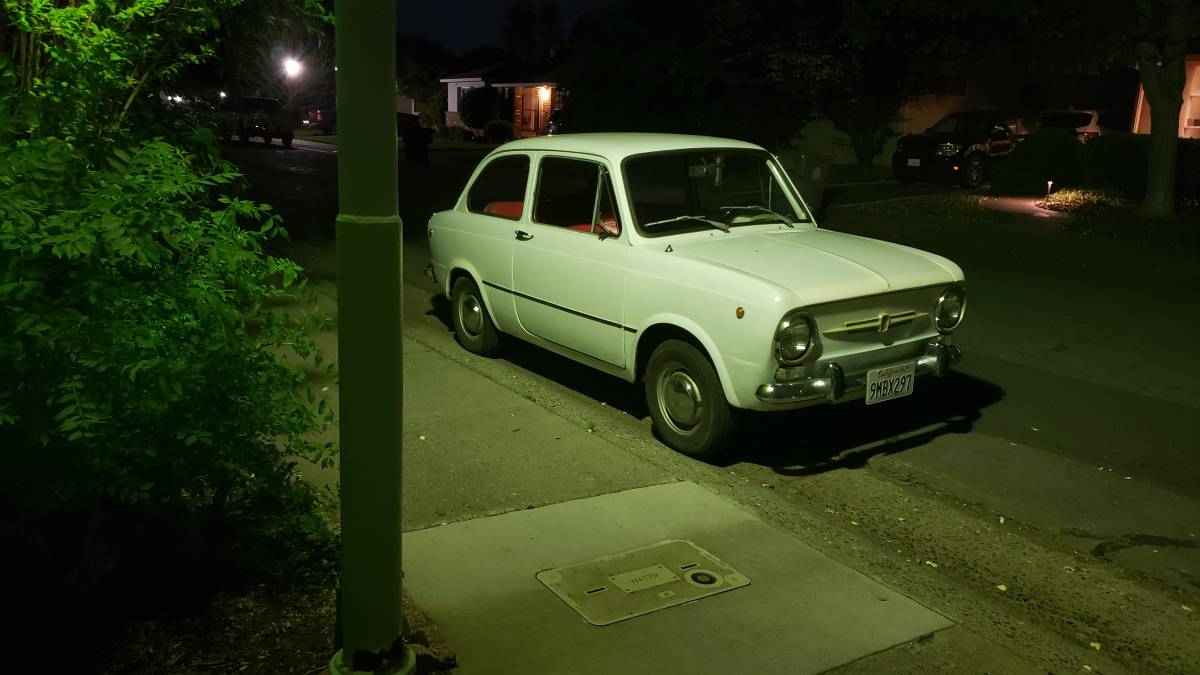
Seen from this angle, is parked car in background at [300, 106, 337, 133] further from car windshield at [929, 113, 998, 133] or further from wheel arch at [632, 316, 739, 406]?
wheel arch at [632, 316, 739, 406]

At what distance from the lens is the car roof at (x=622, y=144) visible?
6613mm

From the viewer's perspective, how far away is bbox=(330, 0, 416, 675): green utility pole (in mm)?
2576

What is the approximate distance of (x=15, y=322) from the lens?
3.11m

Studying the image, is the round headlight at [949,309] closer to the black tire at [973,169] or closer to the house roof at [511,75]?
the black tire at [973,169]

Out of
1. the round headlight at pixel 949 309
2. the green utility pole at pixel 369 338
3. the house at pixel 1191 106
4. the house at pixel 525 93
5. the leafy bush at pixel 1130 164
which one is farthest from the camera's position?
the house at pixel 525 93

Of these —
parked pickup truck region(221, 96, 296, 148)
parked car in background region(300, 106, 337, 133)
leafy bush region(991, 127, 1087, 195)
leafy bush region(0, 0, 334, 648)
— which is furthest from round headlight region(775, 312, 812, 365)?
parked car in background region(300, 106, 337, 133)

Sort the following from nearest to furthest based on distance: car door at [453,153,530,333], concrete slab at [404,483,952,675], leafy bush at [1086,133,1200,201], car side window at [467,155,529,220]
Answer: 1. concrete slab at [404,483,952,675]
2. car door at [453,153,530,333]
3. car side window at [467,155,529,220]
4. leafy bush at [1086,133,1200,201]

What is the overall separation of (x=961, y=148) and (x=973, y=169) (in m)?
0.52

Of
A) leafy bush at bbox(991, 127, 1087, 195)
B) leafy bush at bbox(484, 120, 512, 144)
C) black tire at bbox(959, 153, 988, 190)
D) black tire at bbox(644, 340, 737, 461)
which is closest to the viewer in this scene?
black tire at bbox(644, 340, 737, 461)

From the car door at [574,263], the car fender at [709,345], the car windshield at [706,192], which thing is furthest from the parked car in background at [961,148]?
the car fender at [709,345]

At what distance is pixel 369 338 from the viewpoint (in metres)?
2.69

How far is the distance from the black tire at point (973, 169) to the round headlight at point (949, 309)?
54.1 feet

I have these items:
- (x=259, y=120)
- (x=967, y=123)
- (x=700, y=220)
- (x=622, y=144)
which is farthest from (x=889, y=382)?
(x=259, y=120)

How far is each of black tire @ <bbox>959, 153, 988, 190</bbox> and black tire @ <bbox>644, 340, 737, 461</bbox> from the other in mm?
17383
